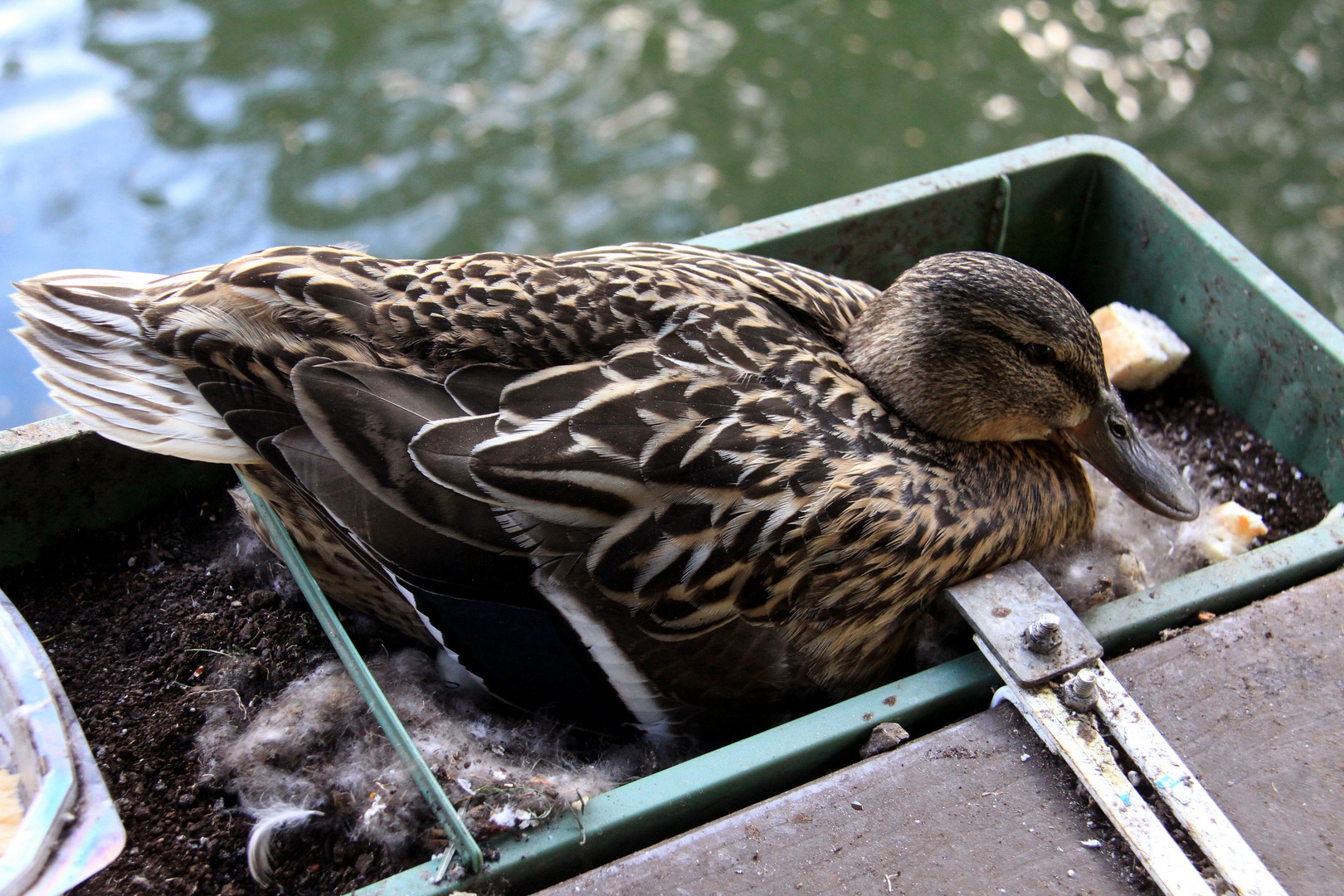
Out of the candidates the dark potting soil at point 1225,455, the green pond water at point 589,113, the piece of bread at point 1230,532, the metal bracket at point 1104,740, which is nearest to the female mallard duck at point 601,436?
the metal bracket at point 1104,740

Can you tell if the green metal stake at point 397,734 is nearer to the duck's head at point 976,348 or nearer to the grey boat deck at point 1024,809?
the grey boat deck at point 1024,809

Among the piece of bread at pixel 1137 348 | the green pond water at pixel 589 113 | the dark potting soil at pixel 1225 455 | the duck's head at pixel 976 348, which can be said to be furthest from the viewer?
the green pond water at pixel 589 113

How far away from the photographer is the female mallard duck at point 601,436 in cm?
150

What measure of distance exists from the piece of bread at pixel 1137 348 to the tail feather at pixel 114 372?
164 cm

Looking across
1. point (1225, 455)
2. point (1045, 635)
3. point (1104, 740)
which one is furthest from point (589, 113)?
point (1104, 740)

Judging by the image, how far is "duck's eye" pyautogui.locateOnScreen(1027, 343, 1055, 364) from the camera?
1.77m

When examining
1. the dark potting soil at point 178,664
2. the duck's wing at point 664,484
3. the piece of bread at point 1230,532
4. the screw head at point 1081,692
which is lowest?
the dark potting soil at point 178,664

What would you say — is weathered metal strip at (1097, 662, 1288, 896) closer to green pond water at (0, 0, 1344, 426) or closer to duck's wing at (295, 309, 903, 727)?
duck's wing at (295, 309, 903, 727)

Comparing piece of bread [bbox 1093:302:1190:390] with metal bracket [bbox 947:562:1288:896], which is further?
piece of bread [bbox 1093:302:1190:390]

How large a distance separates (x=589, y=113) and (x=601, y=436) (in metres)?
2.70

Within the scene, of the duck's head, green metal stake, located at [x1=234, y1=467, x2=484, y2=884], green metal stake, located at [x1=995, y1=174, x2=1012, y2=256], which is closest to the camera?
green metal stake, located at [x1=234, y1=467, x2=484, y2=884]

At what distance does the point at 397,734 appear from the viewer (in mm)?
1441

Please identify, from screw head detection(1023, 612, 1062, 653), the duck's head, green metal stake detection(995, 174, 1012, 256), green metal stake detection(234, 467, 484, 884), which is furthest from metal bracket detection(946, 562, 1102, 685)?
green metal stake detection(995, 174, 1012, 256)

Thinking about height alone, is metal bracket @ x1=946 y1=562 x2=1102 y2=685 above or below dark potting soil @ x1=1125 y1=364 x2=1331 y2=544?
above
